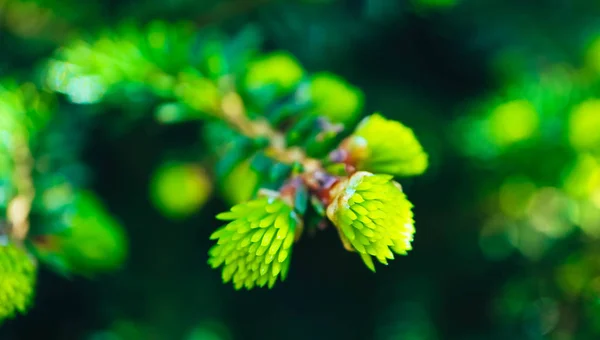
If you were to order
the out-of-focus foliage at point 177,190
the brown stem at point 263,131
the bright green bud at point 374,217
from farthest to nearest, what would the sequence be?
the out-of-focus foliage at point 177,190
the brown stem at point 263,131
the bright green bud at point 374,217

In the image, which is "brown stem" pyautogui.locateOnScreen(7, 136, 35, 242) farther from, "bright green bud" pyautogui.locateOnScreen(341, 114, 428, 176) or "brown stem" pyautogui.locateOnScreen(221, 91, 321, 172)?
"bright green bud" pyautogui.locateOnScreen(341, 114, 428, 176)

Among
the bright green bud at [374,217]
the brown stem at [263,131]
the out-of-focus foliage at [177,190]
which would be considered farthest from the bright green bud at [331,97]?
the out-of-focus foliage at [177,190]

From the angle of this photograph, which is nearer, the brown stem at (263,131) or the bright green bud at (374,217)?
the bright green bud at (374,217)

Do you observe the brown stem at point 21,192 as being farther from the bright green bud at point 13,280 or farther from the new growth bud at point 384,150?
the new growth bud at point 384,150

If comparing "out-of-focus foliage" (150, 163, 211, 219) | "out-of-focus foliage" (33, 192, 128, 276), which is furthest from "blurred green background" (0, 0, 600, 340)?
"out-of-focus foliage" (33, 192, 128, 276)

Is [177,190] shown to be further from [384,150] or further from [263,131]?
[384,150]

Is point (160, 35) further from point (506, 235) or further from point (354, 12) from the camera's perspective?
point (506, 235)

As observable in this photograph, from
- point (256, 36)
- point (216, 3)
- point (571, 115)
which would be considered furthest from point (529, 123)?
point (216, 3)
